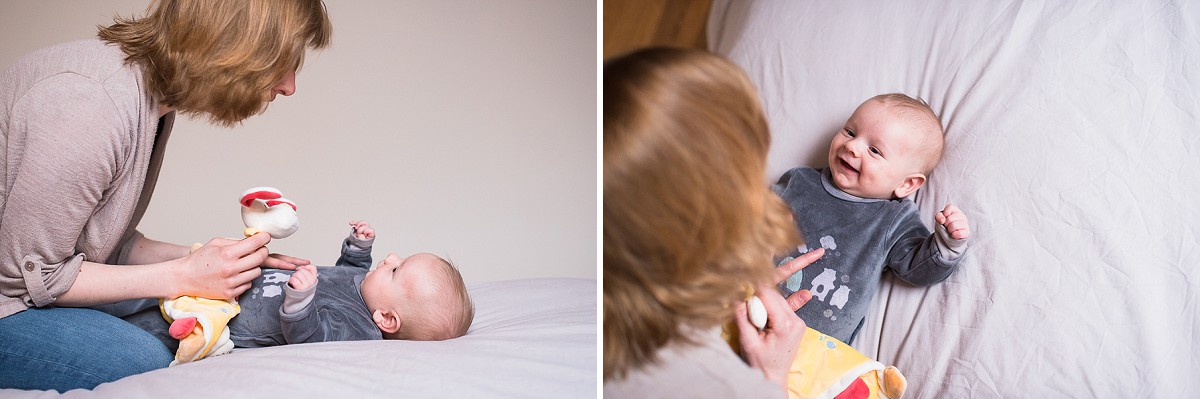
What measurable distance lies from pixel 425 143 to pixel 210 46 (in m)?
0.44

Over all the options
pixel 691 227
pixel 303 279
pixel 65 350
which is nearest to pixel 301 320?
pixel 303 279

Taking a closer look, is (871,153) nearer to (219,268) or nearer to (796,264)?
(796,264)

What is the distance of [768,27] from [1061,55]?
385mm

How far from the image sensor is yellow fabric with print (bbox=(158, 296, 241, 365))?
1.17 m

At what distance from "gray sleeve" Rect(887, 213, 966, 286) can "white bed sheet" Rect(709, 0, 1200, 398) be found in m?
0.03

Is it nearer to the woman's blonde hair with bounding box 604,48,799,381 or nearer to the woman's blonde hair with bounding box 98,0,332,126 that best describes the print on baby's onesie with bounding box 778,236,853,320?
the woman's blonde hair with bounding box 604,48,799,381

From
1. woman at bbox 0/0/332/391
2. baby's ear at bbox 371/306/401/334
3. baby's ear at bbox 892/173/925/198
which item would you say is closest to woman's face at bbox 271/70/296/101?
woman at bbox 0/0/332/391

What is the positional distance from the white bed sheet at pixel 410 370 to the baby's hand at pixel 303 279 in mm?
95

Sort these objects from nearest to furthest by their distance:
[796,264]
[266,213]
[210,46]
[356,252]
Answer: [796,264], [210,46], [266,213], [356,252]

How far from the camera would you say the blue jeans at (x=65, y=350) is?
108 centimetres

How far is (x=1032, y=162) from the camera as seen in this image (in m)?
1.10

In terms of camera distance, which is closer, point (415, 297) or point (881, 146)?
point (881, 146)

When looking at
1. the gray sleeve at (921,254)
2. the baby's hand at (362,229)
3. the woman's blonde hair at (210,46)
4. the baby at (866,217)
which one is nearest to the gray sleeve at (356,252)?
the baby's hand at (362,229)

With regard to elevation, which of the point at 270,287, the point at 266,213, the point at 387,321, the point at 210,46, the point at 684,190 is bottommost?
the point at 387,321
